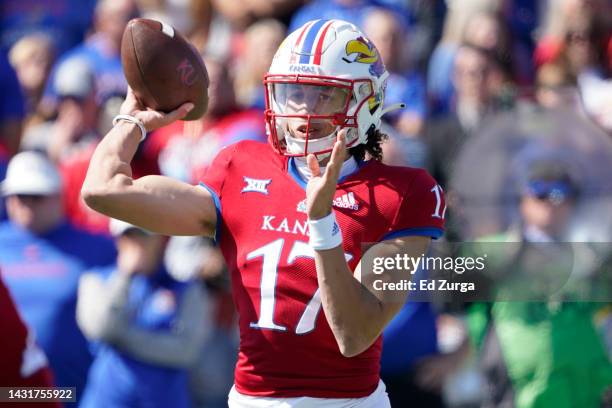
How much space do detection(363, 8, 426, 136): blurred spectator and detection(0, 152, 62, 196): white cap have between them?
199 cm

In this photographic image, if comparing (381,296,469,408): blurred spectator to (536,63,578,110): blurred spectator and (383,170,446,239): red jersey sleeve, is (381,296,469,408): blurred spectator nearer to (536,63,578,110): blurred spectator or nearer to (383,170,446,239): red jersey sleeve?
(536,63,578,110): blurred spectator

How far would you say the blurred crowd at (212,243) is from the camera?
614 centimetres

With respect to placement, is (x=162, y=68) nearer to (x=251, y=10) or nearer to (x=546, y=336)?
(x=546, y=336)

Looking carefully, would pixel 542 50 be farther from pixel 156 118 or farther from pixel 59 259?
pixel 156 118

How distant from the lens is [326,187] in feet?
12.2

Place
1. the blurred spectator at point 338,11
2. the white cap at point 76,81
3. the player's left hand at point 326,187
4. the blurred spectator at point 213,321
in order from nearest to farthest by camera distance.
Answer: the player's left hand at point 326,187 < the blurred spectator at point 213,321 < the blurred spectator at point 338,11 < the white cap at point 76,81

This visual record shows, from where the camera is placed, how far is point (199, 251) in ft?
24.0

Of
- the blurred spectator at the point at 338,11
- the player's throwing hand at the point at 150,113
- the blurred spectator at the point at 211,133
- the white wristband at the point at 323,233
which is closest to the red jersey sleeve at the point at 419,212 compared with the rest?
the white wristband at the point at 323,233

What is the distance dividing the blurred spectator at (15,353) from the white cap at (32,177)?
1.95 m

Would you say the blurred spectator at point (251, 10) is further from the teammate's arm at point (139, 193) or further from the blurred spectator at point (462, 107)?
the teammate's arm at point (139, 193)

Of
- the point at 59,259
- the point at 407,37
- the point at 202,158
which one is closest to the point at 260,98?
the point at 202,158

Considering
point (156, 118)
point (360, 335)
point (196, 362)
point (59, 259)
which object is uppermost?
point (156, 118)

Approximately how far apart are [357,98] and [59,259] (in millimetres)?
3202

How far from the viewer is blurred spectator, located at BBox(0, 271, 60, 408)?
5020 mm
